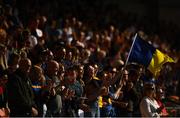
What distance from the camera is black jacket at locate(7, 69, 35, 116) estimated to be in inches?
304

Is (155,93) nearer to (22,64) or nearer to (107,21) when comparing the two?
(22,64)

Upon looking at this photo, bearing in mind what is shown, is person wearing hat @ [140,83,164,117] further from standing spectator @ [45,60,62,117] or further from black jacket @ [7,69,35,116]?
black jacket @ [7,69,35,116]

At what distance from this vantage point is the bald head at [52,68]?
8478 mm

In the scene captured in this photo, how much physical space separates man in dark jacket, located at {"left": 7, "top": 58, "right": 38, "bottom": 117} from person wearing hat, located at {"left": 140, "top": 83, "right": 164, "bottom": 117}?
2.25m

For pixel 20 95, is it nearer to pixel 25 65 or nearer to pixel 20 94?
pixel 20 94

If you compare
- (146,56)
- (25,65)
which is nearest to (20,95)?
(25,65)

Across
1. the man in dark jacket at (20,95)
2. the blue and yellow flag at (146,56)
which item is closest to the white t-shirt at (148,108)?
the blue and yellow flag at (146,56)

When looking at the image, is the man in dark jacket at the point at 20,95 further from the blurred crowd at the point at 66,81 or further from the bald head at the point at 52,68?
the bald head at the point at 52,68

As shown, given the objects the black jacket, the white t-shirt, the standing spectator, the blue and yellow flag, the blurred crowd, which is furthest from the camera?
the blue and yellow flag

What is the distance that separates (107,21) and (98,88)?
13.0 m

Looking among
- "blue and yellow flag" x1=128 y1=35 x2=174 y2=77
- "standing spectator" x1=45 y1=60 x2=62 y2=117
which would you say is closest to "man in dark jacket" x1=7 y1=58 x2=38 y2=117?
"standing spectator" x1=45 y1=60 x2=62 y2=117

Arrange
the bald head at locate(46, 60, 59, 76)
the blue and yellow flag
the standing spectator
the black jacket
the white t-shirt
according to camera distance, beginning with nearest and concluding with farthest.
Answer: the black jacket, the standing spectator, the bald head at locate(46, 60, 59, 76), the white t-shirt, the blue and yellow flag

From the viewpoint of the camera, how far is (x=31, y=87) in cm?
795

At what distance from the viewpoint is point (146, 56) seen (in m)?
10.4
